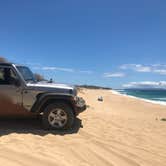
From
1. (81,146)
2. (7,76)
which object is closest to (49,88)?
(7,76)

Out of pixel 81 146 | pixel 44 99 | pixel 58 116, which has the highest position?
pixel 44 99

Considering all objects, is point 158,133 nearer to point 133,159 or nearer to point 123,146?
point 123,146

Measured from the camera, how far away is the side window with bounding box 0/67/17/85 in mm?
7352

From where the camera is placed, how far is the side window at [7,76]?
7352 mm

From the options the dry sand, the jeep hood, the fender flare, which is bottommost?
the dry sand

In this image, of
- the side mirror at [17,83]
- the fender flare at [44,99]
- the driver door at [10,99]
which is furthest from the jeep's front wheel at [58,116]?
the side mirror at [17,83]

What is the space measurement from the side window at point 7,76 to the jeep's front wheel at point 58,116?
4.10ft

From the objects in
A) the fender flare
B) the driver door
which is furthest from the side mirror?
the fender flare

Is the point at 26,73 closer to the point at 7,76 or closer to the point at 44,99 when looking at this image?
the point at 7,76

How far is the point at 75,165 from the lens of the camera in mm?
4820

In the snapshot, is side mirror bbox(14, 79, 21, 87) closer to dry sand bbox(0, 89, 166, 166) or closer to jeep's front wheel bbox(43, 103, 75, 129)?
jeep's front wheel bbox(43, 103, 75, 129)

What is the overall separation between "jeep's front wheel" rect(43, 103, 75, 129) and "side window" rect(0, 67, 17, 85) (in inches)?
49.2

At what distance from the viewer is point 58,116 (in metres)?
7.40

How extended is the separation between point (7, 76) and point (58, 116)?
1.79m
